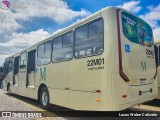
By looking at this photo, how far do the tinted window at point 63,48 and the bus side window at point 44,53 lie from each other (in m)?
0.51

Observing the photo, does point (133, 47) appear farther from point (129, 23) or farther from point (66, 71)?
point (66, 71)

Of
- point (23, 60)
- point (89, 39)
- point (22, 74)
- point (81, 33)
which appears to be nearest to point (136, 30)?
point (89, 39)

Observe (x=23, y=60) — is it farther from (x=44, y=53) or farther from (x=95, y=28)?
(x=95, y=28)

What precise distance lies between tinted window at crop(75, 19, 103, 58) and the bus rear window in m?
0.73

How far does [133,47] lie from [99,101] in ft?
6.33

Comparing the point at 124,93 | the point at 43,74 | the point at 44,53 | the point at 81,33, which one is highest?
the point at 81,33

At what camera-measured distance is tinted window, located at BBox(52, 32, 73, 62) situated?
7.24 meters

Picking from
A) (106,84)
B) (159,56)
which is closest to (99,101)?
(106,84)

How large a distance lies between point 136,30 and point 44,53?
4384mm

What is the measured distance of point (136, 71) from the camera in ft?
20.3

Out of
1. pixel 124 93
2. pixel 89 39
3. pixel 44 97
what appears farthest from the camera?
pixel 44 97

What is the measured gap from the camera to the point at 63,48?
7.67m

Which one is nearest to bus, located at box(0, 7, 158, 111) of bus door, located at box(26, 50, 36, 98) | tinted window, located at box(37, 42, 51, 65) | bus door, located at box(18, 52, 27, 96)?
tinted window, located at box(37, 42, 51, 65)

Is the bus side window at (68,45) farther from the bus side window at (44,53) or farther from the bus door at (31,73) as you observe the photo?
the bus door at (31,73)
